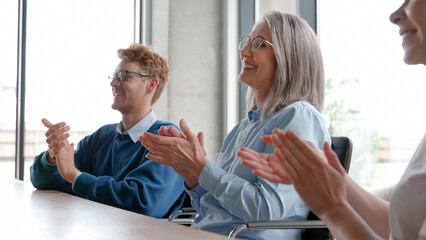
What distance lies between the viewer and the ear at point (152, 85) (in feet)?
9.42

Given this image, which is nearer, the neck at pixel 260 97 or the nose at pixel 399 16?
the nose at pixel 399 16

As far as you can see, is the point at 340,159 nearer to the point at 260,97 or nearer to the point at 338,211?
the point at 260,97

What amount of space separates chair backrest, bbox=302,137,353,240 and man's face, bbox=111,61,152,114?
4.04 feet

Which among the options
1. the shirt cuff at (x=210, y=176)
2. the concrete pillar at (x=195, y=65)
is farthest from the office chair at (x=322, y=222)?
the concrete pillar at (x=195, y=65)

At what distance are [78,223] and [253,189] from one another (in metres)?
0.62

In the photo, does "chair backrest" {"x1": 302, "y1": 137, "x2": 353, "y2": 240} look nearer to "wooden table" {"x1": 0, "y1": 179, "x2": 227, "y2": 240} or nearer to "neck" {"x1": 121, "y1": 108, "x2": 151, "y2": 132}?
"wooden table" {"x1": 0, "y1": 179, "x2": 227, "y2": 240}

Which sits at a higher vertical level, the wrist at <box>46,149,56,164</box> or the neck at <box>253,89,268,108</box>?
the neck at <box>253,89,268,108</box>

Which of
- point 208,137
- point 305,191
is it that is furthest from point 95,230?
point 208,137

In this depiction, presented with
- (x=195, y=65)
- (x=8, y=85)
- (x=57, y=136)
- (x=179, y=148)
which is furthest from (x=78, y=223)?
(x=195, y=65)

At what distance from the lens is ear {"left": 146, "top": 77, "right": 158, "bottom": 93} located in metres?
2.87

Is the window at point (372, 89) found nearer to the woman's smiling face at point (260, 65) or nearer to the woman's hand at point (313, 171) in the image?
the woman's smiling face at point (260, 65)

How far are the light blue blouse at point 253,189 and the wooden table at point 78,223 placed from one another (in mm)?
406

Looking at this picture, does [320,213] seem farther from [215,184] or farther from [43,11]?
[43,11]

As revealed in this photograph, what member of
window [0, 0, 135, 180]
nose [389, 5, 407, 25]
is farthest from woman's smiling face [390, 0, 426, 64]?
window [0, 0, 135, 180]
